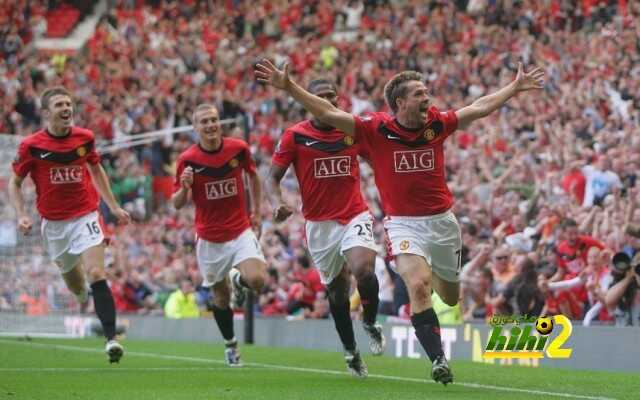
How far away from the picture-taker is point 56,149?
13.5 metres

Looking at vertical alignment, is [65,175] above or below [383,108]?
below

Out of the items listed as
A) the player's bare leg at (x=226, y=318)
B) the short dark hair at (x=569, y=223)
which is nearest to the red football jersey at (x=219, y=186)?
the player's bare leg at (x=226, y=318)

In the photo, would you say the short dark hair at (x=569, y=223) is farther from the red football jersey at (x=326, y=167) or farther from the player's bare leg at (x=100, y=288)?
the player's bare leg at (x=100, y=288)

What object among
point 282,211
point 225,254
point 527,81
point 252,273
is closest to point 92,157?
point 225,254

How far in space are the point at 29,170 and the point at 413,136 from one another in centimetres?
502

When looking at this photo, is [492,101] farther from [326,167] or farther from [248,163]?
[248,163]

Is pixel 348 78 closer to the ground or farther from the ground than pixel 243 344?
farther from the ground

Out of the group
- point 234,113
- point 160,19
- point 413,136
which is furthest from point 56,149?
point 160,19

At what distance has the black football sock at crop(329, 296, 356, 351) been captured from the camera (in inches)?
481

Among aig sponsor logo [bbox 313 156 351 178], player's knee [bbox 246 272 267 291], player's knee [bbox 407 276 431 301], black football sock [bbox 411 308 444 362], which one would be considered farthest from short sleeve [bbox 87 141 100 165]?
black football sock [bbox 411 308 444 362]

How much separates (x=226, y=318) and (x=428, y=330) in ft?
16.0

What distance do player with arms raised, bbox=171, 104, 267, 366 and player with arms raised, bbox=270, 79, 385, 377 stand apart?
1.46m

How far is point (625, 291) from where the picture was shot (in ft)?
46.2

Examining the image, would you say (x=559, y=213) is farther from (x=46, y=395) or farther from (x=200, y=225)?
(x=46, y=395)
